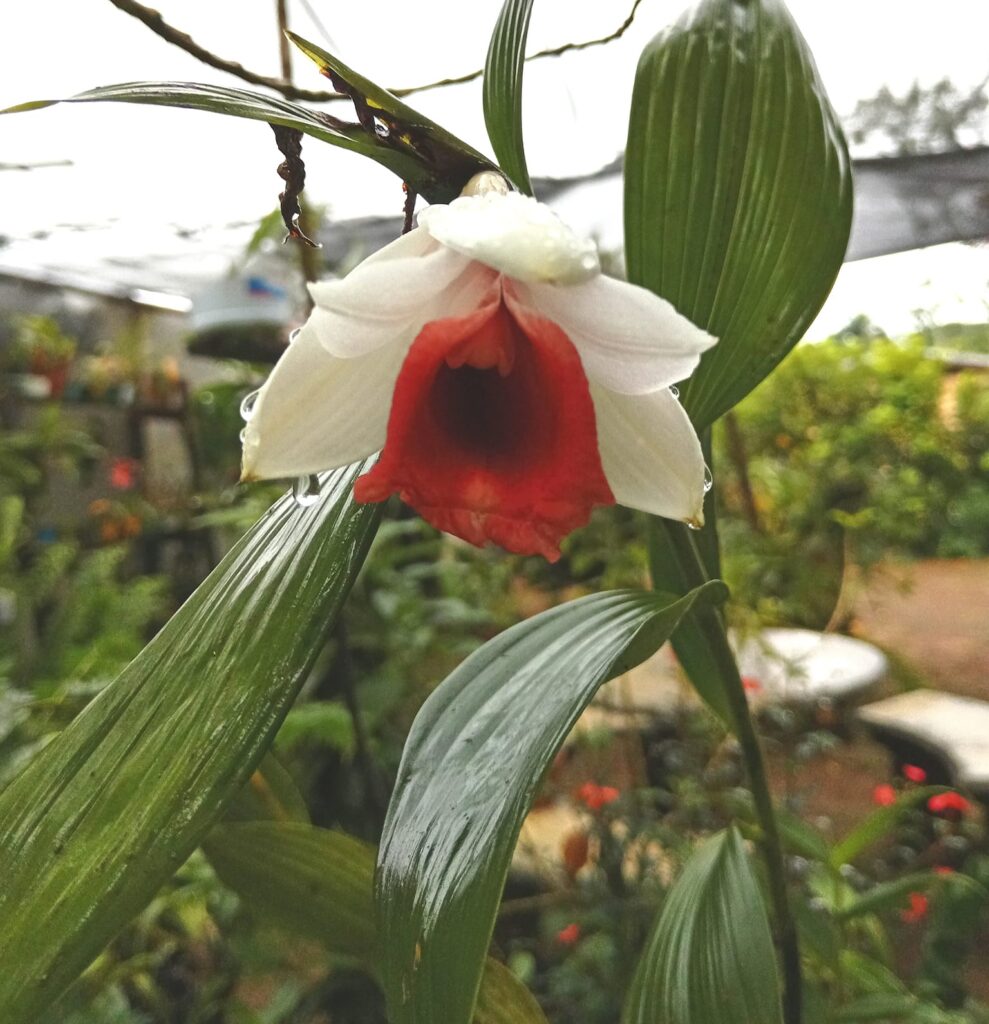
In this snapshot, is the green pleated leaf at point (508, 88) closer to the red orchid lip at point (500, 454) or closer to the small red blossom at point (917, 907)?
the red orchid lip at point (500, 454)

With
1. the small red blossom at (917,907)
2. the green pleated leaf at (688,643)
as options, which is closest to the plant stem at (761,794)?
the green pleated leaf at (688,643)

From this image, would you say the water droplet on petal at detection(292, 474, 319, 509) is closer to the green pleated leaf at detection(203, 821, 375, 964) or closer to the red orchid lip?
the red orchid lip

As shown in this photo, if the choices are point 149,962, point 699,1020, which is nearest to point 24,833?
point 699,1020

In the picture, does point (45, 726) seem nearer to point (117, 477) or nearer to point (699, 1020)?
point (699, 1020)

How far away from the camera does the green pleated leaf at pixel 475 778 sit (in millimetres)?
335

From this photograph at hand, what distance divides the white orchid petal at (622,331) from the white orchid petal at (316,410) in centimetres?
9

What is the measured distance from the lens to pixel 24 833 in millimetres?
338

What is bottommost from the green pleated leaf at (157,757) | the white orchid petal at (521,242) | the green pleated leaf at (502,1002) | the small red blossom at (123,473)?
the small red blossom at (123,473)

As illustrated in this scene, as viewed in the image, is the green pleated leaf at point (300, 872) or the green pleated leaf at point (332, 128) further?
the green pleated leaf at point (300, 872)

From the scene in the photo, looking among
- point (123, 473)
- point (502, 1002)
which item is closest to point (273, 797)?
point (502, 1002)

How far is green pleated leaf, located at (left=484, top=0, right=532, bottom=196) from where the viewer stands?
43 centimetres

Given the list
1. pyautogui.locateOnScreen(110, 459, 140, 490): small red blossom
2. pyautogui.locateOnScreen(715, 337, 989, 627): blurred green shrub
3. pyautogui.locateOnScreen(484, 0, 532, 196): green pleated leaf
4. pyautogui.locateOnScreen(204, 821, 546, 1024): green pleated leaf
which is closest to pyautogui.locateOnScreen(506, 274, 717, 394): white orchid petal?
pyautogui.locateOnScreen(484, 0, 532, 196): green pleated leaf

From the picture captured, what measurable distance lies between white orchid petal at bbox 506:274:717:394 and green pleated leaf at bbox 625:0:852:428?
3.7 inches

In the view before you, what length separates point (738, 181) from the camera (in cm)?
43
